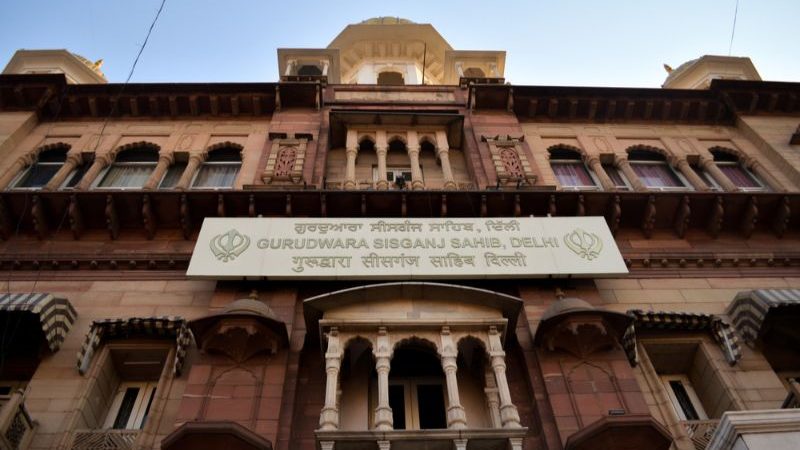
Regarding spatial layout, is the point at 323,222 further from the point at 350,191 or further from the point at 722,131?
the point at 722,131

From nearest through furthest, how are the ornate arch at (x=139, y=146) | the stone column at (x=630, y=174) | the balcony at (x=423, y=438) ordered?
the balcony at (x=423, y=438) < the stone column at (x=630, y=174) < the ornate arch at (x=139, y=146)

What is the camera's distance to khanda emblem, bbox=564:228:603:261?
12312mm

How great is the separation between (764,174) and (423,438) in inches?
554

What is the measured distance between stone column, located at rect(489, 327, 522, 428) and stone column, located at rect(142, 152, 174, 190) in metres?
9.78

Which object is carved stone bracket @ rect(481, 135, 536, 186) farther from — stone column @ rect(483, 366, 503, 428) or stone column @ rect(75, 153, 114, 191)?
stone column @ rect(75, 153, 114, 191)

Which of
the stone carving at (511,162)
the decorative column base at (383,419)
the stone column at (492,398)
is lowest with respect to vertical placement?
the decorative column base at (383,419)

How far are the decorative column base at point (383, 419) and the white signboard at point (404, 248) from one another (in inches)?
134

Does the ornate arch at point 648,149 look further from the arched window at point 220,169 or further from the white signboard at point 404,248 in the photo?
the arched window at point 220,169

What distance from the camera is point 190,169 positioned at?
1600 centimetres

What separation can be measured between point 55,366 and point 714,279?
13.8 metres

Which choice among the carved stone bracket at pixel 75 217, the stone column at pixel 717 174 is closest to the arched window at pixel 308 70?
the carved stone bracket at pixel 75 217

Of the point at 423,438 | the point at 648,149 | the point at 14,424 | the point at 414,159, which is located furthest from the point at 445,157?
the point at 14,424

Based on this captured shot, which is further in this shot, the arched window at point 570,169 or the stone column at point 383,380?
the arched window at point 570,169

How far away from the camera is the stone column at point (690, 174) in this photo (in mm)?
16094
